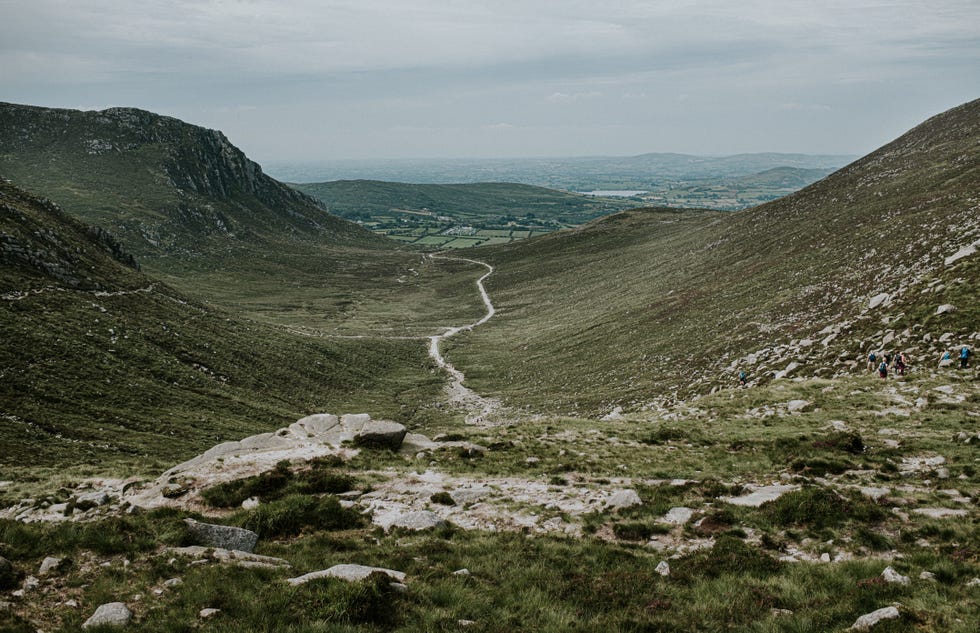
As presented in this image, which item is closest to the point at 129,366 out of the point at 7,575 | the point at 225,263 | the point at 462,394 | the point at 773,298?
the point at 462,394

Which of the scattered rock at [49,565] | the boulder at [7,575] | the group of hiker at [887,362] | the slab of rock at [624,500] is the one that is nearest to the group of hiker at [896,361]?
the group of hiker at [887,362]

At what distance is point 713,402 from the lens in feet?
113

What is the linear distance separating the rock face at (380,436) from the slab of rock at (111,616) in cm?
1485

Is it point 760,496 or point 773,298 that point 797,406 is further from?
point 773,298

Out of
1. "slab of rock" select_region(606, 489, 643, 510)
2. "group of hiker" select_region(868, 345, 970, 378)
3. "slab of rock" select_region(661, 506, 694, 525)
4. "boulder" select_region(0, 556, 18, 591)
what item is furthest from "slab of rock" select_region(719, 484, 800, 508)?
"boulder" select_region(0, 556, 18, 591)

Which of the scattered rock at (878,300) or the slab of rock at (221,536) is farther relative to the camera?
the scattered rock at (878,300)

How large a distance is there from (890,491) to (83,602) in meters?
23.0

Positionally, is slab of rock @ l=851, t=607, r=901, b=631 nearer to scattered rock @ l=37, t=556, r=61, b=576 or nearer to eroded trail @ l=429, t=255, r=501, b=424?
scattered rock @ l=37, t=556, r=61, b=576

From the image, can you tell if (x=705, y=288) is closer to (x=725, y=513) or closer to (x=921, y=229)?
(x=921, y=229)

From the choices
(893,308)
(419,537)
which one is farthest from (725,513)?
(893,308)

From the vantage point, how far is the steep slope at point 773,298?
3972cm

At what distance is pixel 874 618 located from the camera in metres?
10.1

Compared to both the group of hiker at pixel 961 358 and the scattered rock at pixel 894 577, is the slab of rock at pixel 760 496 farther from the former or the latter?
the group of hiker at pixel 961 358

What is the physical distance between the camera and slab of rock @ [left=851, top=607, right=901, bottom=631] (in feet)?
32.6
